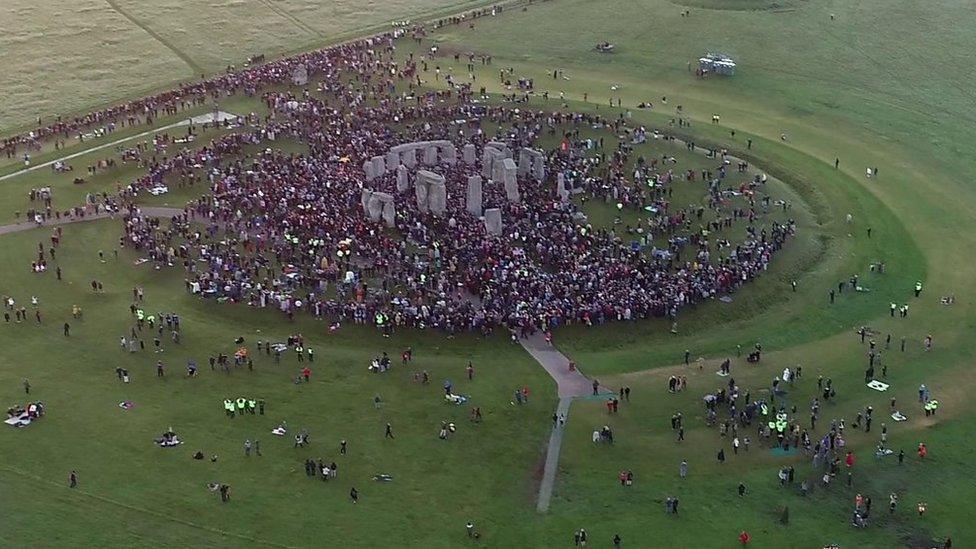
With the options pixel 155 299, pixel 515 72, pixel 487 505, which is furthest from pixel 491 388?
pixel 515 72

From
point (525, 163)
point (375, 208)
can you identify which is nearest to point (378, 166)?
point (375, 208)

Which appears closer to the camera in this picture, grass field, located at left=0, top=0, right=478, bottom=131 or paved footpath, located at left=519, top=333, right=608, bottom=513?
paved footpath, located at left=519, top=333, right=608, bottom=513

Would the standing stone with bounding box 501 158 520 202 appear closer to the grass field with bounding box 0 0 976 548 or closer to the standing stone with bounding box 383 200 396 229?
the grass field with bounding box 0 0 976 548

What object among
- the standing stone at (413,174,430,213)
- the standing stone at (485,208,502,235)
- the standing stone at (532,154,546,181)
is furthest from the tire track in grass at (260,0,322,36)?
the standing stone at (485,208,502,235)

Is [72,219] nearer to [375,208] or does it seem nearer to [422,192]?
[375,208]

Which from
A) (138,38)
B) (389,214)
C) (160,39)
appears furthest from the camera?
(160,39)

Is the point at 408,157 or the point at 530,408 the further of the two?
the point at 408,157

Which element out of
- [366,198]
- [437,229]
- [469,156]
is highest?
[366,198]

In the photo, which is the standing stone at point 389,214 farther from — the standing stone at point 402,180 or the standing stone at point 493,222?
the standing stone at point 493,222
